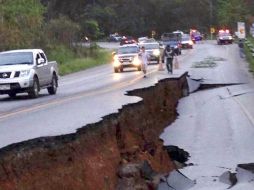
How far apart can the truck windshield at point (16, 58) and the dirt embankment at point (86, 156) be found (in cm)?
765

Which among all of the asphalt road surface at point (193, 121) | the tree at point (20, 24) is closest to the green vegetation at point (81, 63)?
the tree at point (20, 24)

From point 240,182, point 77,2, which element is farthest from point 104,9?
point 240,182

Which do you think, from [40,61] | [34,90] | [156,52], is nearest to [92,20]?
[156,52]

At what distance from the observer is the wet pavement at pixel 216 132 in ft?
40.8

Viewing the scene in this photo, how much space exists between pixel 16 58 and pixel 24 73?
55.3 inches

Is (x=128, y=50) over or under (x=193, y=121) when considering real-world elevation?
over

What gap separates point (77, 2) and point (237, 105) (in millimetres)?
86416

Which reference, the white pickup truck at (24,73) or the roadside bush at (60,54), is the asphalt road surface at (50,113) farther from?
the roadside bush at (60,54)

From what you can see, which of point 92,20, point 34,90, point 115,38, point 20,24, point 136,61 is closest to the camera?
point 34,90

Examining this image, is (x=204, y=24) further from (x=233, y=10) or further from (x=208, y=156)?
(x=208, y=156)

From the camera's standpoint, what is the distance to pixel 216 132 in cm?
1786

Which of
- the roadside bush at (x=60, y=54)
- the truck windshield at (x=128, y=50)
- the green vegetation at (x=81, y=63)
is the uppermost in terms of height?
the truck windshield at (x=128, y=50)

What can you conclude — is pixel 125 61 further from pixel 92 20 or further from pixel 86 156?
pixel 92 20

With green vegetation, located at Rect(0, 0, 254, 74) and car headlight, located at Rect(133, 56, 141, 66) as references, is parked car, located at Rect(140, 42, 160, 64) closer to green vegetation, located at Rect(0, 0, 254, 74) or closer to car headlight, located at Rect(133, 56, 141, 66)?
green vegetation, located at Rect(0, 0, 254, 74)
